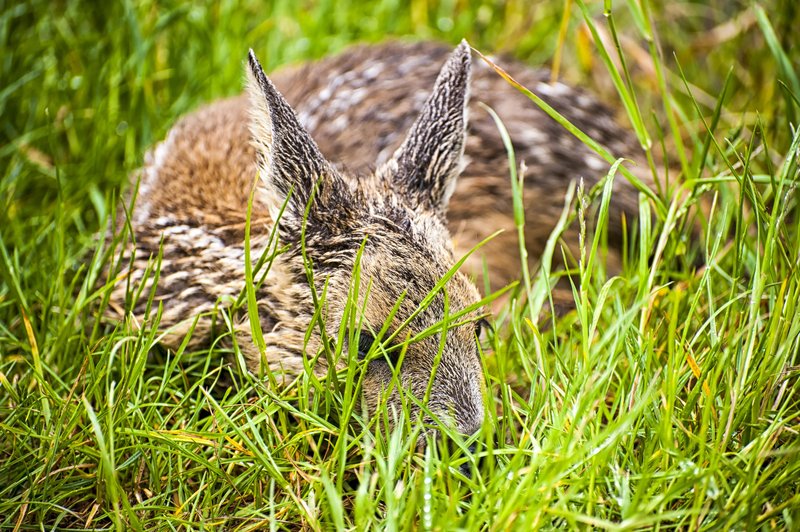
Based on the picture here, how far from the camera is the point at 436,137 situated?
3240mm

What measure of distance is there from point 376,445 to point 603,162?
2.37m

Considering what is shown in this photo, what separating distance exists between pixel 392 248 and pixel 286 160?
0.46 metres

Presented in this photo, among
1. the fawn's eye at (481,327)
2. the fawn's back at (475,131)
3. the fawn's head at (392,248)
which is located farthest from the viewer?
the fawn's back at (475,131)

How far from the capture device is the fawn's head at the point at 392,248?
278 centimetres

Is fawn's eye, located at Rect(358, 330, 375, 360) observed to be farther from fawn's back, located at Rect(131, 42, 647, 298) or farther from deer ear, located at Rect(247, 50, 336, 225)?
fawn's back, located at Rect(131, 42, 647, 298)

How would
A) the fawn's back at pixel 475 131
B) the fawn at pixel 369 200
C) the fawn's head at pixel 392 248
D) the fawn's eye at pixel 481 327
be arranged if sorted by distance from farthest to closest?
the fawn's back at pixel 475 131 → the fawn's eye at pixel 481 327 → the fawn at pixel 369 200 → the fawn's head at pixel 392 248

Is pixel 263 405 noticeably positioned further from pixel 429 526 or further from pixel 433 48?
pixel 433 48

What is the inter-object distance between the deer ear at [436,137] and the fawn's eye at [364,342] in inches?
22.9

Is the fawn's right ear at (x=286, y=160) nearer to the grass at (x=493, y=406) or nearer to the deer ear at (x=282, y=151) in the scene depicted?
the deer ear at (x=282, y=151)

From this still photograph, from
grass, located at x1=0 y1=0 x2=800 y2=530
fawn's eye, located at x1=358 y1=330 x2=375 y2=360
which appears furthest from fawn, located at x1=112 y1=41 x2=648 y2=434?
grass, located at x1=0 y1=0 x2=800 y2=530

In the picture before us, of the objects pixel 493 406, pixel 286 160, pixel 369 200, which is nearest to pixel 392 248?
pixel 369 200

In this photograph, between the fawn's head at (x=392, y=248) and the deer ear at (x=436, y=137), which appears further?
the deer ear at (x=436, y=137)

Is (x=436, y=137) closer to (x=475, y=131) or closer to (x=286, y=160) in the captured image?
(x=286, y=160)

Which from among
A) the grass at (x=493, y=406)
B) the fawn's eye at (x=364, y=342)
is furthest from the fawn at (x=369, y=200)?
the grass at (x=493, y=406)
